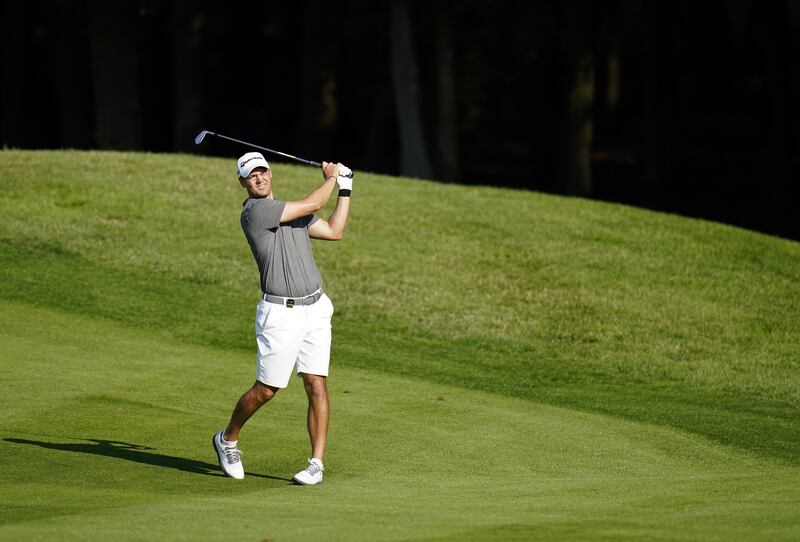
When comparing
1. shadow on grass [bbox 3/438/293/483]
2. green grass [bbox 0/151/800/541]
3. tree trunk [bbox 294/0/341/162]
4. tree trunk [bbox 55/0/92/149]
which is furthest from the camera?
tree trunk [bbox 294/0/341/162]

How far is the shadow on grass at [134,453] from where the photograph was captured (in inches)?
394

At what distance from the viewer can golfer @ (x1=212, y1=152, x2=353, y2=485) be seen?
953 centimetres

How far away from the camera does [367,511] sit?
8.20 meters

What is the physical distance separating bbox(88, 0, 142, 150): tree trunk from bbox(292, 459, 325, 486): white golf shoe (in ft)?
82.5

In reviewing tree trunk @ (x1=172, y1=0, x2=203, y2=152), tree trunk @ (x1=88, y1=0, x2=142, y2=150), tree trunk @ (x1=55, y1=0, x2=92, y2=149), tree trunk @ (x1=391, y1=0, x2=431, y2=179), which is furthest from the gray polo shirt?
tree trunk @ (x1=55, y1=0, x2=92, y2=149)

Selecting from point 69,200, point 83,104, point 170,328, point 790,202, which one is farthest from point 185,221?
point 790,202

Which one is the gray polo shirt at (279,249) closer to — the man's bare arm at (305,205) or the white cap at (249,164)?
the man's bare arm at (305,205)

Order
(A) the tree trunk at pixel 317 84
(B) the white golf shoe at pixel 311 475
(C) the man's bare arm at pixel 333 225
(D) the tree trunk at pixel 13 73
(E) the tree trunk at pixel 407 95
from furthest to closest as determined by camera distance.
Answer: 1. (D) the tree trunk at pixel 13 73
2. (A) the tree trunk at pixel 317 84
3. (E) the tree trunk at pixel 407 95
4. (C) the man's bare arm at pixel 333 225
5. (B) the white golf shoe at pixel 311 475

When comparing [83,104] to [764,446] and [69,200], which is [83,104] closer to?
[69,200]

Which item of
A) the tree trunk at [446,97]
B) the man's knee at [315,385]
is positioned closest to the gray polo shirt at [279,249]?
the man's knee at [315,385]

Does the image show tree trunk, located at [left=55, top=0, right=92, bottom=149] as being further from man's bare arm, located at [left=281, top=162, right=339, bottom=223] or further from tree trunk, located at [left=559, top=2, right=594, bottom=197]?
man's bare arm, located at [left=281, top=162, right=339, bottom=223]

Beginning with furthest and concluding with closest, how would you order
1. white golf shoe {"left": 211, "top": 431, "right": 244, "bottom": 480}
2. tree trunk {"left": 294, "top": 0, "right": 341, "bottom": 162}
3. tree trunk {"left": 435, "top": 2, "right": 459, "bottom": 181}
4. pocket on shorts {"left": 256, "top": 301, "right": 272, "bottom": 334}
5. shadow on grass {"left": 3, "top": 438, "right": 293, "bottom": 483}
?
tree trunk {"left": 294, "top": 0, "right": 341, "bottom": 162} < tree trunk {"left": 435, "top": 2, "right": 459, "bottom": 181} < shadow on grass {"left": 3, "top": 438, "right": 293, "bottom": 483} < white golf shoe {"left": 211, "top": 431, "right": 244, "bottom": 480} < pocket on shorts {"left": 256, "top": 301, "right": 272, "bottom": 334}

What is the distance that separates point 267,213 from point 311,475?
1.81 m

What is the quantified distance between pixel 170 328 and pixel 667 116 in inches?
1019
